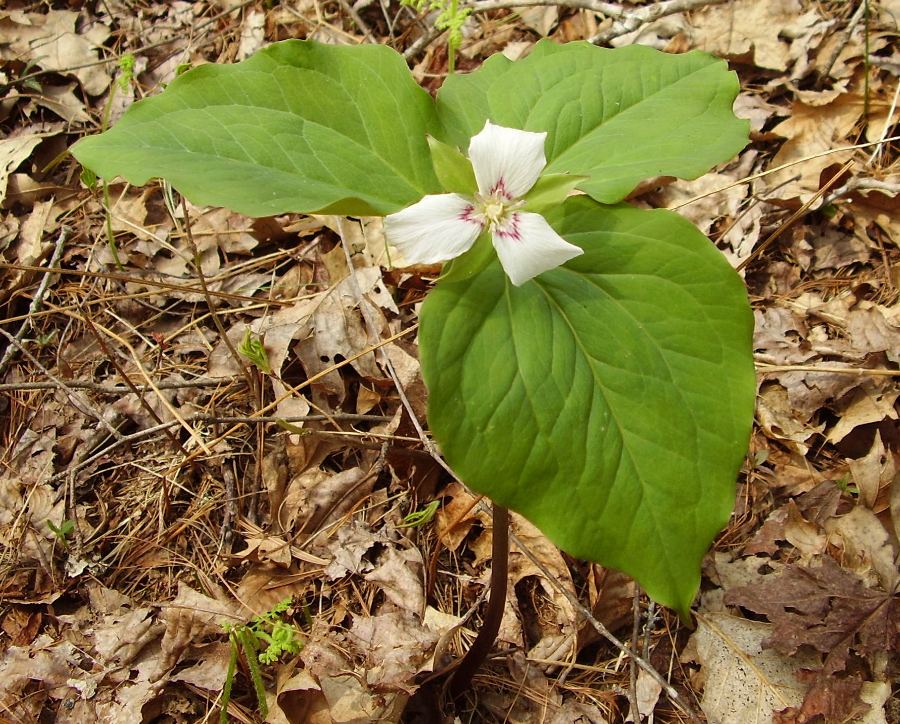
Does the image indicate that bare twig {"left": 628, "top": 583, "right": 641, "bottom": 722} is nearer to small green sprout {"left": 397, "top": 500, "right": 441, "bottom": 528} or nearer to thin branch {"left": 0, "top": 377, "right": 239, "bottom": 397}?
small green sprout {"left": 397, "top": 500, "right": 441, "bottom": 528}

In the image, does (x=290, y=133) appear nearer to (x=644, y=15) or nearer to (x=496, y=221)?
(x=496, y=221)

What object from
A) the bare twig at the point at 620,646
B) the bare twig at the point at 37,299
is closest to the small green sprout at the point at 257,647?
the bare twig at the point at 620,646

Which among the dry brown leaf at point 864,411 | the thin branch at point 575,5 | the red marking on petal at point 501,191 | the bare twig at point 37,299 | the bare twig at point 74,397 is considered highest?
the red marking on petal at point 501,191

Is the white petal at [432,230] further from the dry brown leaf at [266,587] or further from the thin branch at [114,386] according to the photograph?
the thin branch at [114,386]

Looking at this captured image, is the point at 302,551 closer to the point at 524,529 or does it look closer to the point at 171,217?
the point at 524,529

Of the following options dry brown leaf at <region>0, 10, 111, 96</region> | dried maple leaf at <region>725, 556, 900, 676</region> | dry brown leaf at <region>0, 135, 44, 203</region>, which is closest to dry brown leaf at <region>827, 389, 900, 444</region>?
dried maple leaf at <region>725, 556, 900, 676</region>

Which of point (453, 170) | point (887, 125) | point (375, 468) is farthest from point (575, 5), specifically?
point (375, 468)

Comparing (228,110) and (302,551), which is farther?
(302,551)

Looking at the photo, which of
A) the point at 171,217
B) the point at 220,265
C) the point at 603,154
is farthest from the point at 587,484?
the point at 171,217

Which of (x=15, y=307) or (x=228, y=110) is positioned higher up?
(x=228, y=110)
